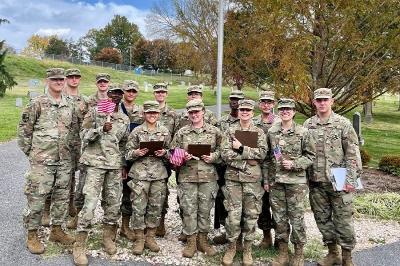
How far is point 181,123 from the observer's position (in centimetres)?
708

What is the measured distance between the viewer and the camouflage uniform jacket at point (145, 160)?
20.2ft

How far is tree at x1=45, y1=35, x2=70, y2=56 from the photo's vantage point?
81375mm

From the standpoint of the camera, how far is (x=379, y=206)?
8.91 metres

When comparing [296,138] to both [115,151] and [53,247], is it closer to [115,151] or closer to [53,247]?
[115,151]

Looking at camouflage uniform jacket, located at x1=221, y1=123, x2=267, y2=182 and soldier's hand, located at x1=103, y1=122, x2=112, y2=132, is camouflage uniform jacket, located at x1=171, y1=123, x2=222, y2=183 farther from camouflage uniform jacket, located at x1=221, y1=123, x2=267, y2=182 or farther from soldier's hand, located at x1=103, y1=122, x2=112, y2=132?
soldier's hand, located at x1=103, y1=122, x2=112, y2=132

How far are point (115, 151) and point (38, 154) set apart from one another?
1.05 m

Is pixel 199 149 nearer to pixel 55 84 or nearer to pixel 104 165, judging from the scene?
pixel 104 165

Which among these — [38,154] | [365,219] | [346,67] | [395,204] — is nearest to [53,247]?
[38,154]

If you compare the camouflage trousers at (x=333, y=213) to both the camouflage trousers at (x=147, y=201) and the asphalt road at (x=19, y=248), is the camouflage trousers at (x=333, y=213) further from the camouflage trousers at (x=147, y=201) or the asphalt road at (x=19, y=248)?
the camouflage trousers at (x=147, y=201)

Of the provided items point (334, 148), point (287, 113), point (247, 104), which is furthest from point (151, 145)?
point (334, 148)

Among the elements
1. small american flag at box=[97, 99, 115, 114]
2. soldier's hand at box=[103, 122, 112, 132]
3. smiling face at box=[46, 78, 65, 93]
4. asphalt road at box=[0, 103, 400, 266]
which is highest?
smiling face at box=[46, 78, 65, 93]

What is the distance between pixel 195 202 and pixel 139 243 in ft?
3.20

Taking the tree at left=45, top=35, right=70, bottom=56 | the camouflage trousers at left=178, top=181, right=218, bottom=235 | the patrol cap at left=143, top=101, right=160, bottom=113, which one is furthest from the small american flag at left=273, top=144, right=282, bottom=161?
the tree at left=45, top=35, right=70, bottom=56

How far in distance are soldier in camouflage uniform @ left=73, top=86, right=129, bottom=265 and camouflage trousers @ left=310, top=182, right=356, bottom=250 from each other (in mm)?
→ 2699
